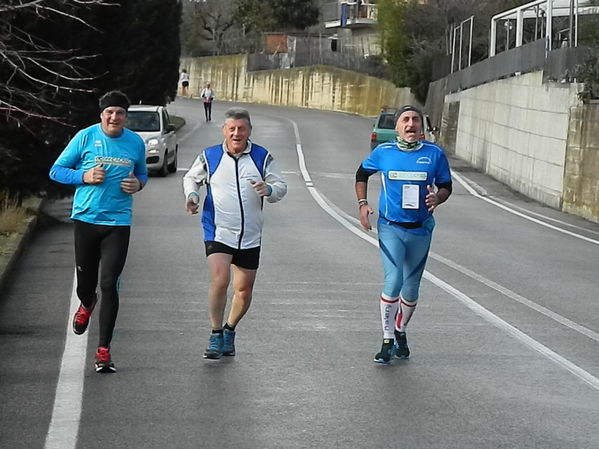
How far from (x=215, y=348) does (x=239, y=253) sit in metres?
0.68

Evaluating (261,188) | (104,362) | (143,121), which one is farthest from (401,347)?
(143,121)

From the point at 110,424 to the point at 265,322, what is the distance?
396 centimetres

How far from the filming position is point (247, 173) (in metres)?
9.32

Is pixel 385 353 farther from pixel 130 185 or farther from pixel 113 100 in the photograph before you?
pixel 113 100

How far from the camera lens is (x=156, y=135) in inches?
1254

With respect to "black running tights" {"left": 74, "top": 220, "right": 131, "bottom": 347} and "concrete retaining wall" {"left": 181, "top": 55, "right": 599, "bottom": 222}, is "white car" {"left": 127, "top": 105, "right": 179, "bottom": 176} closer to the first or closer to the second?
"concrete retaining wall" {"left": 181, "top": 55, "right": 599, "bottom": 222}

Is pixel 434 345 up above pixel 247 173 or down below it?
below

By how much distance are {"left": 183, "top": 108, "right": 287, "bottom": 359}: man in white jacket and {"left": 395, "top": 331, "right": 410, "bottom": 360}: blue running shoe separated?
1145 mm

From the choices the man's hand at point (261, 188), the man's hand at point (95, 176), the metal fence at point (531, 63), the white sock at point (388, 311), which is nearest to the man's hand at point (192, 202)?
the man's hand at point (261, 188)

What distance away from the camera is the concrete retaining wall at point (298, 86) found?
249ft

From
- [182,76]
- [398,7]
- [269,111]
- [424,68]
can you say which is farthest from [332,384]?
[182,76]

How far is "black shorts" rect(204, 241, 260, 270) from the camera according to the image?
30.7 feet

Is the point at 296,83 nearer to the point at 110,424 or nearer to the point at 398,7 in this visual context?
the point at 398,7

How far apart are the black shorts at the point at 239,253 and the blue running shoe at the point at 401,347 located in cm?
115
